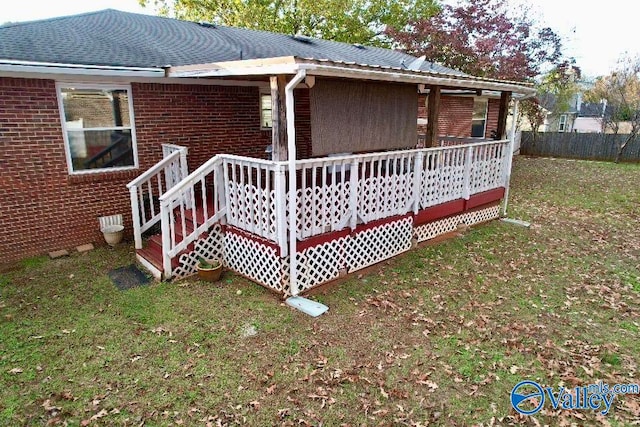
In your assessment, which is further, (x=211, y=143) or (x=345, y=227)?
(x=211, y=143)

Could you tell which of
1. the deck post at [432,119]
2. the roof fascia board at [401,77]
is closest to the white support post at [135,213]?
the roof fascia board at [401,77]

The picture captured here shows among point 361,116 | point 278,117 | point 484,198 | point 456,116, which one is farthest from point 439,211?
point 456,116

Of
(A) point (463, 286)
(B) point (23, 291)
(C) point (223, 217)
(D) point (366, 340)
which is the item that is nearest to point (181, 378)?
(D) point (366, 340)

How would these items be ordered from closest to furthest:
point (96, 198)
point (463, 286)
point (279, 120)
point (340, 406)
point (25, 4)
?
point (340, 406)
point (279, 120)
point (463, 286)
point (96, 198)
point (25, 4)

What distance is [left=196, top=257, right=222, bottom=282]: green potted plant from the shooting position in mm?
5914

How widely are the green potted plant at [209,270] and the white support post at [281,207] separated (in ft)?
3.99

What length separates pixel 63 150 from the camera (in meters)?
6.68

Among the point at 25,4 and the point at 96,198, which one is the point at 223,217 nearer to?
the point at 96,198

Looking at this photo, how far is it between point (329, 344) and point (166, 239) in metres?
2.86

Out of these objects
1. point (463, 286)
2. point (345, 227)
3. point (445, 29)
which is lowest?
point (463, 286)

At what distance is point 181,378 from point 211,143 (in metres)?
5.47

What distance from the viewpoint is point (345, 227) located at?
6086 mm

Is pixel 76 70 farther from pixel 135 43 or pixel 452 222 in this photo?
pixel 452 222

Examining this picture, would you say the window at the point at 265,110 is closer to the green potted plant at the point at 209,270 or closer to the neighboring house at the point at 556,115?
the green potted plant at the point at 209,270
